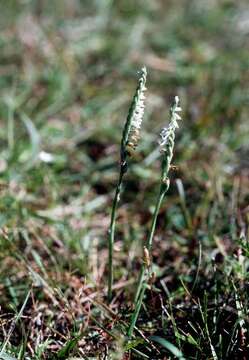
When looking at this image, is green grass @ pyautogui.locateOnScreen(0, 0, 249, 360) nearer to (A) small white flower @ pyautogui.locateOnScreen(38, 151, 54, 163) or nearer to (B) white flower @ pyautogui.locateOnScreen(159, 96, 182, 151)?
(A) small white flower @ pyautogui.locateOnScreen(38, 151, 54, 163)

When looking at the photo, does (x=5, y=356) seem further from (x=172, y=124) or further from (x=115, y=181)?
(x=115, y=181)

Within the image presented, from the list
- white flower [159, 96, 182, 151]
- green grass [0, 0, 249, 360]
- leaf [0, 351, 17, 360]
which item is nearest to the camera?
white flower [159, 96, 182, 151]

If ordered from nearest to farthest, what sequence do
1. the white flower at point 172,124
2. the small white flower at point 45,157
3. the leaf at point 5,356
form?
the white flower at point 172,124, the leaf at point 5,356, the small white flower at point 45,157

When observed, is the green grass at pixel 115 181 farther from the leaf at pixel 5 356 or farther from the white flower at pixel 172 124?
the white flower at pixel 172 124

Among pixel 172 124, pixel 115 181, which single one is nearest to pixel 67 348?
pixel 172 124

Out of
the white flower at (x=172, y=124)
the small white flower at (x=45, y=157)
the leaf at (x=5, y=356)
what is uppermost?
the white flower at (x=172, y=124)

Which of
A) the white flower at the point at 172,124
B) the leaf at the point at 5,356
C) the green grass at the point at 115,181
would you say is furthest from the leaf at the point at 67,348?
the white flower at the point at 172,124

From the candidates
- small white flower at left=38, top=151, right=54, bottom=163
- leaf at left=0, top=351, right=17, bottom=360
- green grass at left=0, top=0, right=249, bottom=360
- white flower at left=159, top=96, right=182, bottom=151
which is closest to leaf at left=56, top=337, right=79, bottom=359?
green grass at left=0, top=0, right=249, bottom=360

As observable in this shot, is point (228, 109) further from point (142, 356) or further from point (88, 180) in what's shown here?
point (142, 356)
